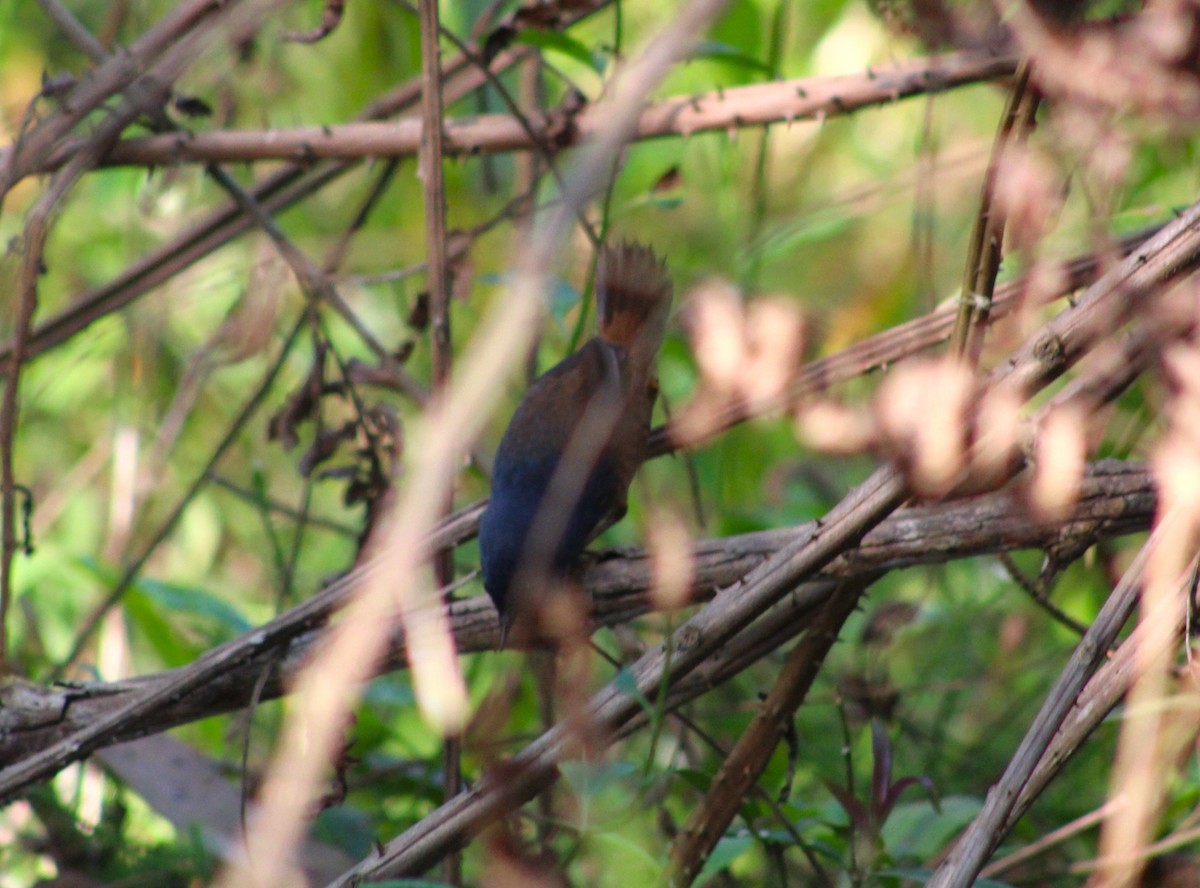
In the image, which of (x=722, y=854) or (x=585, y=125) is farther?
(x=585, y=125)

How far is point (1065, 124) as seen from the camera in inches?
86.4

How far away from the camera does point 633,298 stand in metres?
2.86

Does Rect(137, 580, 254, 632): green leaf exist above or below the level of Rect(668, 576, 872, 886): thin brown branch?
above

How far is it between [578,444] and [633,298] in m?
0.55

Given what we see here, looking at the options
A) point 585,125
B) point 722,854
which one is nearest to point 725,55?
point 585,125

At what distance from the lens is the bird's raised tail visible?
2.79 metres

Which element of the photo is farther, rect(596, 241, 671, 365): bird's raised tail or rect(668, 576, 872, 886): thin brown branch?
rect(596, 241, 671, 365): bird's raised tail

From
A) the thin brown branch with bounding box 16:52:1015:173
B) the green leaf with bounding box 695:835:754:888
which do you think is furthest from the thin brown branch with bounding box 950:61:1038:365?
the thin brown branch with bounding box 16:52:1015:173

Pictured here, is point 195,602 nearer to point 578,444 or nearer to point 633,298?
point 578,444

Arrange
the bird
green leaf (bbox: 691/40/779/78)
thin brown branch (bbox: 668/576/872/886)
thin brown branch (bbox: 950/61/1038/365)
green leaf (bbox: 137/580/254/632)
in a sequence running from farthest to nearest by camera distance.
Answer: green leaf (bbox: 137/580/254/632)
green leaf (bbox: 691/40/779/78)
the bird
thin brown branch (bbox: 668/576/872/886)
thin brown branch (bbox: 950/61/1038/365)

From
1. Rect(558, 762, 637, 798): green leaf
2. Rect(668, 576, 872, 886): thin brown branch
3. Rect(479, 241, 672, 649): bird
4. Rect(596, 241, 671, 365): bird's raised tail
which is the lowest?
Rect(558, 762, 637, 798): green leaf

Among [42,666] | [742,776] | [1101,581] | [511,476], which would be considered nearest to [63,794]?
[42,666]

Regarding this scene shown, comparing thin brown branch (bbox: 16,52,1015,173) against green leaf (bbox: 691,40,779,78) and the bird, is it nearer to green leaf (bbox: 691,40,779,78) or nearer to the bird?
green leaf (bbox: 691,40,779,78)

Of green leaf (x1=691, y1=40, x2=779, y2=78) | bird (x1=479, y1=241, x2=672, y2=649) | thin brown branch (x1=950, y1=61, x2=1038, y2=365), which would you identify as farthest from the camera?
green leaf (x1=691, y1=40, x2=779, y2=78)
